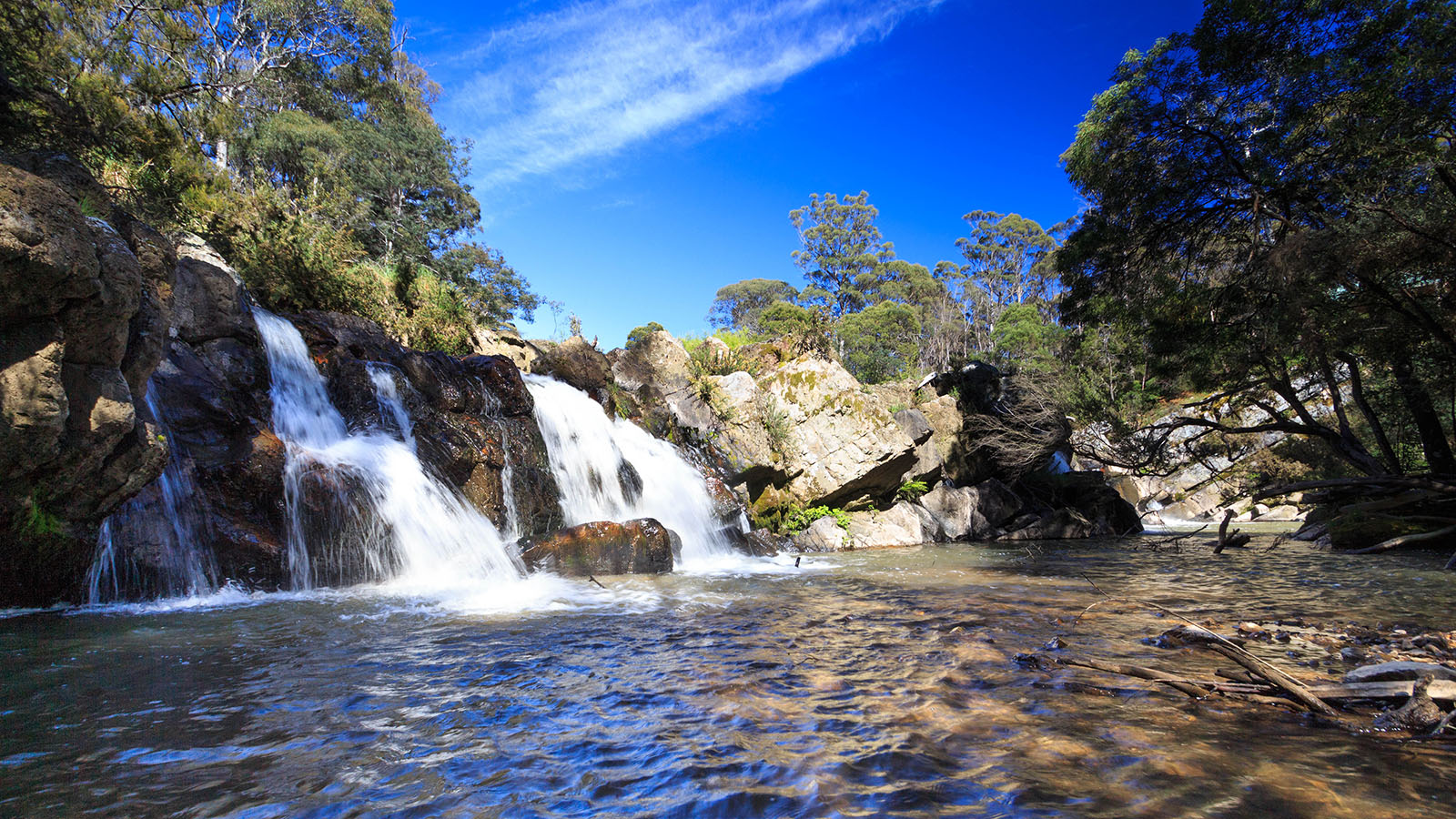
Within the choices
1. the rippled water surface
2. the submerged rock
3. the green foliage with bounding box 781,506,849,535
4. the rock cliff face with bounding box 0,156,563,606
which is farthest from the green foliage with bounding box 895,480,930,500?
the submerged rock

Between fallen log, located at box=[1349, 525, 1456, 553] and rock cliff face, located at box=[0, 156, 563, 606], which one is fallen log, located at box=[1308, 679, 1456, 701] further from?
fallen log, located at box=[1349, 525, 1456, 553]

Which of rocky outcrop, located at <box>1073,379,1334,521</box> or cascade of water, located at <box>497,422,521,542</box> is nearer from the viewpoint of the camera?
cascade of water, located at <box>497,422,521,542</box>

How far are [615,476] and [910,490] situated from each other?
875 cm

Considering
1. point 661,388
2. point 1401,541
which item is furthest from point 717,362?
point 1401,541

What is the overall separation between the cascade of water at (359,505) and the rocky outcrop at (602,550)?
0.41 m

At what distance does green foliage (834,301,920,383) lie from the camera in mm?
39500

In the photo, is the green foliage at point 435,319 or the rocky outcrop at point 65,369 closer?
the rocky outcrop at point 65,369

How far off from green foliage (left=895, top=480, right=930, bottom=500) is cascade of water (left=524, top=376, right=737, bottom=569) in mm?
6185

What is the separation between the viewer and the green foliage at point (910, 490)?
17.5 meters

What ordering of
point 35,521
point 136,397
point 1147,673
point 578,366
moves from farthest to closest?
point 578,366 → point 136,397 → point 35,521 → point 1147,673

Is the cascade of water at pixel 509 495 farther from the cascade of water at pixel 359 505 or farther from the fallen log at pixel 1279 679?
the fallen log at pixel 1279 679

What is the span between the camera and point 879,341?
44250 millimetres

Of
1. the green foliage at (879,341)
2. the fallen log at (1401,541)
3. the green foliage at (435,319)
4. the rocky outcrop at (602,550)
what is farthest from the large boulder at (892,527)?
the green foliage at (879,341)

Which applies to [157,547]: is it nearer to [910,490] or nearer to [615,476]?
[615,476]
